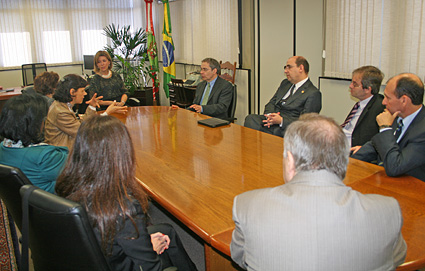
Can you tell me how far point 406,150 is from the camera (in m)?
2.06

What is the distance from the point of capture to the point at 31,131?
2064 millimetres

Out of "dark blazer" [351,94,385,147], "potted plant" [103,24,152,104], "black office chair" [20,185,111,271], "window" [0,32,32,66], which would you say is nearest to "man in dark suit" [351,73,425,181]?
"dark blazer" [351,94,385,147]

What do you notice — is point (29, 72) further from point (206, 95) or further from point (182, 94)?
point (206, 95)

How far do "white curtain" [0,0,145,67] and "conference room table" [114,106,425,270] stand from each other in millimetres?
6563

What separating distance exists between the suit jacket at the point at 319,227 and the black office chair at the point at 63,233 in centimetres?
51

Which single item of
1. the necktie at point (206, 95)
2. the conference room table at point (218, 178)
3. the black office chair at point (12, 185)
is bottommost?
the conference room table at point (218, 178)

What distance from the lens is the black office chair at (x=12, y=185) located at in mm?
1662

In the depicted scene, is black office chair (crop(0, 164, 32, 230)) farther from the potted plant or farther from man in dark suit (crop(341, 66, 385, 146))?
the potted plant

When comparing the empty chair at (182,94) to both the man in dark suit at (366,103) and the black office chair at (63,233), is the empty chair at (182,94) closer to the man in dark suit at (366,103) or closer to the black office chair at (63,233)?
the man in dark suit at (366,103)

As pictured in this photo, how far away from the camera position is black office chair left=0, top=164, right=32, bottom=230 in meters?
1.66

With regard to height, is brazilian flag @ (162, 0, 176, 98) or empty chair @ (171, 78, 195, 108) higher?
brazilian flag @ (162, 0, 176, 98)

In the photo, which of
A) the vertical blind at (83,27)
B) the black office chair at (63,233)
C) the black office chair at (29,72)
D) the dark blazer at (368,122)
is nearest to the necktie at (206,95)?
the dark blazer at (368,122)

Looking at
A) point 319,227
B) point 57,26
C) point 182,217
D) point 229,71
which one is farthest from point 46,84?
point 57,26

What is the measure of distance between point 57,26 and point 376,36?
283 inches
